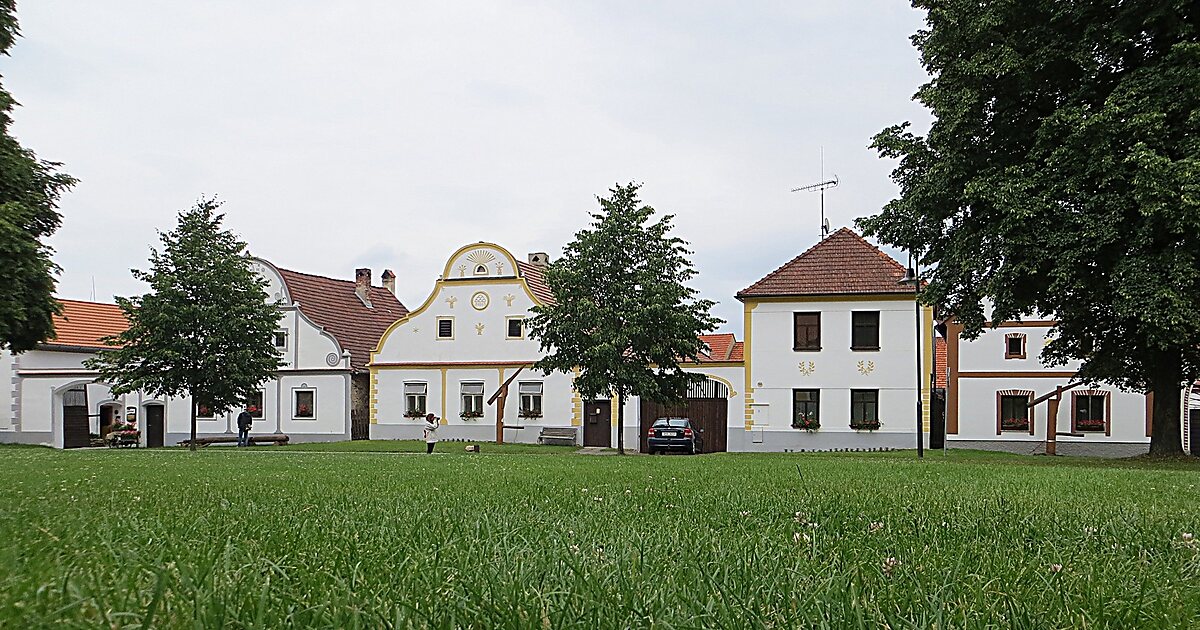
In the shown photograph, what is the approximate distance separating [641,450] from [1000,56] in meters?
25.7

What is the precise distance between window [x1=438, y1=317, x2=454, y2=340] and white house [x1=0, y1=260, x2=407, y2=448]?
17.2 ft

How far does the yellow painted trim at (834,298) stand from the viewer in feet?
142

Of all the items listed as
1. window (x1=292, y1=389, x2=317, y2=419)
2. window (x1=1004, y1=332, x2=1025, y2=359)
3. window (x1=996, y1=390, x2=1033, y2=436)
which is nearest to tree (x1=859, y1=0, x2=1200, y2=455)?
window (x1=996, y1=390, x2=1033, y2=436)

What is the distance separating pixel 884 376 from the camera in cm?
4338

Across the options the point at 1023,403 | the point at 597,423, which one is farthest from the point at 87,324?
the point at 1023,403

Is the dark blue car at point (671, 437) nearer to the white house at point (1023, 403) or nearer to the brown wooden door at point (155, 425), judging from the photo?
the white house at point (1023, 403)

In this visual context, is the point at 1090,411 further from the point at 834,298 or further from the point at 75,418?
the point at 75,418

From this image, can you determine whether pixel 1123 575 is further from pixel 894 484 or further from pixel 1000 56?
pixel 1000 56

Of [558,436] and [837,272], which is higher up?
[837,272]

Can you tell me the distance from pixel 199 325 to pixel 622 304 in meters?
15.5

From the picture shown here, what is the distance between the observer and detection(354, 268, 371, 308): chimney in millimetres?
61469

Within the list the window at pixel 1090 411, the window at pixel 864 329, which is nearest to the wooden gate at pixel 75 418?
the window at pixel 864 329

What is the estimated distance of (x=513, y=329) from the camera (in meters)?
49.3

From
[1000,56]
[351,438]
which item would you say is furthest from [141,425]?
[1000,56]
